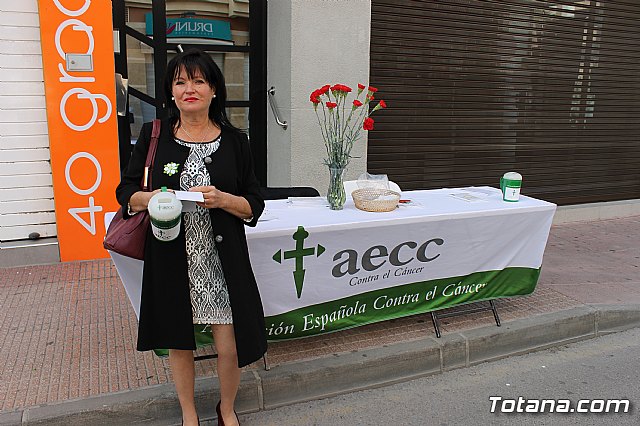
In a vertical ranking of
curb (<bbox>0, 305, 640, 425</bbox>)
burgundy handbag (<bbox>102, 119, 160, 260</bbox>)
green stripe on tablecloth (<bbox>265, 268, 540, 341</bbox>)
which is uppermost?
burgundy handbag (<bbox>102, 119, 160, 260</bbox>)

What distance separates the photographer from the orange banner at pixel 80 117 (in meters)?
4.90

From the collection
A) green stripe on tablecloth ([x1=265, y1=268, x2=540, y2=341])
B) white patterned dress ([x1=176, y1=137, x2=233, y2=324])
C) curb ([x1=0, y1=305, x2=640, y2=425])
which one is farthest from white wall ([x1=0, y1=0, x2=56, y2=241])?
white patterned dress ([x1=176, y1=137, x2=233, y2=324])

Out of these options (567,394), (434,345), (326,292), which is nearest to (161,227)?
(326,292)

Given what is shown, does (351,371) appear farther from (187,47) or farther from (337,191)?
(187,47)

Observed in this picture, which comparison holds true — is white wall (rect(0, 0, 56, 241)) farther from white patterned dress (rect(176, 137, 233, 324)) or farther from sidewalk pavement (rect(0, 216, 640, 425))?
white patterned dress (rect(176, 137, 233, 324))

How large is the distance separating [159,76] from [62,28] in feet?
3.59

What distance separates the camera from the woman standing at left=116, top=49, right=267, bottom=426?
2.54 meters

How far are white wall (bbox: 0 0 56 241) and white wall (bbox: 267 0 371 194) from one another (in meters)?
2.26

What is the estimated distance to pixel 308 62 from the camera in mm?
5758

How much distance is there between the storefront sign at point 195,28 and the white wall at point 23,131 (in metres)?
1.17

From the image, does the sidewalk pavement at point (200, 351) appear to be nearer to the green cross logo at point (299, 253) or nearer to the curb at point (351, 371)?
the curb at point (351, 371)

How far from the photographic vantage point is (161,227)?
92.0 inches

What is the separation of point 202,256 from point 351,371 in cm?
142

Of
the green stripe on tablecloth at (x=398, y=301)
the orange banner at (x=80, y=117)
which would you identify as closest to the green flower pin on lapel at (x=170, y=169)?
the green stripe on tablecloth at (x=398, y=301)
